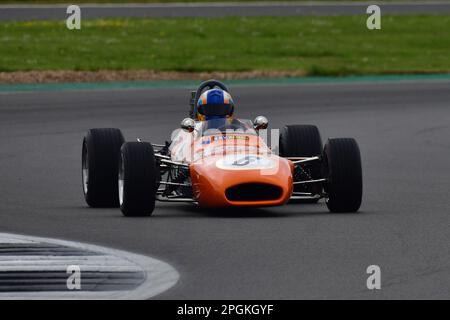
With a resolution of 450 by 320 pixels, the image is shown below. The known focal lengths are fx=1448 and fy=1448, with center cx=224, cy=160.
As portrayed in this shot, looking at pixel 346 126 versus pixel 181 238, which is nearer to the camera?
pixel 181 238

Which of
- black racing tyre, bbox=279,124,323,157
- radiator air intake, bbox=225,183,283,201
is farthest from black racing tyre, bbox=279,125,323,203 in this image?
radiator air intake, bbox=225,183,283,201

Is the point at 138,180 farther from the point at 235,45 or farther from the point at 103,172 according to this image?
the point at 235,45

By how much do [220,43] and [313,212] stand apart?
23.5 meters

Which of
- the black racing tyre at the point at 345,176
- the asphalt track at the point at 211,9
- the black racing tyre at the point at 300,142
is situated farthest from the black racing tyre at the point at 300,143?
the asphalt track at the point at 211,9

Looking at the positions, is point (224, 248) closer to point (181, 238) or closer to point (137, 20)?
point (181, 238)

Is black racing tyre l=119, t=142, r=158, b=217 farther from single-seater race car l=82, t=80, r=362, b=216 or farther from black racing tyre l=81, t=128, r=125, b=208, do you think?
black racing tyre l=81, t=128, r=125, b=208

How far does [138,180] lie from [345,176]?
1.97 metres

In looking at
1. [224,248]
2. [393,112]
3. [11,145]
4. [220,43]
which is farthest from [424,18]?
[224,248]

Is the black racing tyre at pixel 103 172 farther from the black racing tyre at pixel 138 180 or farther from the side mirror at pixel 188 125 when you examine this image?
the black racing tyre at pixel 138 180

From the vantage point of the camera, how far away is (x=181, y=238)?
40.0 feet

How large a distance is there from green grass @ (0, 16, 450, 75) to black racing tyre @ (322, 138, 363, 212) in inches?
763

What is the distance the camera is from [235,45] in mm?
36938

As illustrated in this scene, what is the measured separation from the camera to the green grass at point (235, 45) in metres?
33.9

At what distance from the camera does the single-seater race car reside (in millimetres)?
13383
